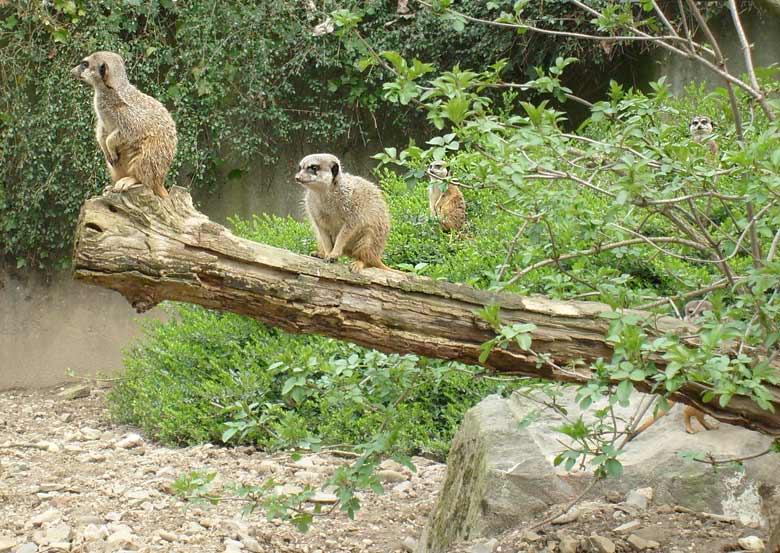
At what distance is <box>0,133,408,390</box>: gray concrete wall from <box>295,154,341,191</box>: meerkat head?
15.6 feet

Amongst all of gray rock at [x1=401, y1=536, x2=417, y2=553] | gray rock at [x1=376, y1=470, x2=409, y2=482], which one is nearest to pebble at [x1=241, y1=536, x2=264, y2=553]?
gray rock at [x1=401, y1=536, x2=417, y2=553]

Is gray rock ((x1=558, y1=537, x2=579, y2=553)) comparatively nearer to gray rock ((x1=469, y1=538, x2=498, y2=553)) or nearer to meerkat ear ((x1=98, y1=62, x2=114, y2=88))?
gray rock ((x1=469, y1=538, x2=498, y2=553))

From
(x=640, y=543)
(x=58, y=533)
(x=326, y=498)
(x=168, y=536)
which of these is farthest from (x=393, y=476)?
(x=640, y=543)

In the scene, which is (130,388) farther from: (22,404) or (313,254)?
(313,254)

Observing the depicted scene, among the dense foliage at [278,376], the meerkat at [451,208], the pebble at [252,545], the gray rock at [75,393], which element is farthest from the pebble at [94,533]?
the gray rock at [75,393]

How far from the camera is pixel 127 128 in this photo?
3.77 metres

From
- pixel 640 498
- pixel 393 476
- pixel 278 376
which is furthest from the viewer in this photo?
pixel 278 376

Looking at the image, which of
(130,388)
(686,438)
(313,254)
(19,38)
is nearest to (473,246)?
(313,254)

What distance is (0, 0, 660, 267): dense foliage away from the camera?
7.99 metres

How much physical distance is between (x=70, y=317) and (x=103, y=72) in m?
5.35

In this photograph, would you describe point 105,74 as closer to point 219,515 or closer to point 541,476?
point 219,515

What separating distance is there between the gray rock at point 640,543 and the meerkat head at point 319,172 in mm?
1881

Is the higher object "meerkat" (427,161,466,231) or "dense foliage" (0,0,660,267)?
"dense foliage" (0,0,660,267)

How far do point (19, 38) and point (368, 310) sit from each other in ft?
22.5
